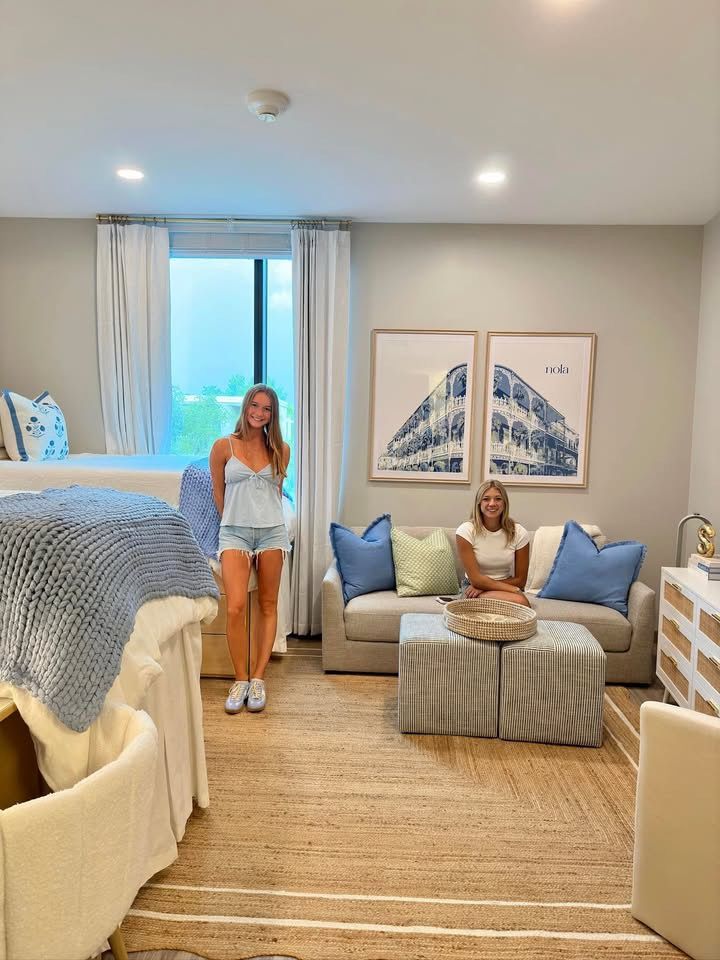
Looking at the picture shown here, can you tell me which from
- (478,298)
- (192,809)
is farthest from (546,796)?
(478,298)

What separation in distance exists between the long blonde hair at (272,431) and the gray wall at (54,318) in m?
1.50

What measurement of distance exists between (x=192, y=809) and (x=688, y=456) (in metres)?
3.42

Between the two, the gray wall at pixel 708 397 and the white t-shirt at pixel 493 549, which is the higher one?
the gray wall at pixel 708 397

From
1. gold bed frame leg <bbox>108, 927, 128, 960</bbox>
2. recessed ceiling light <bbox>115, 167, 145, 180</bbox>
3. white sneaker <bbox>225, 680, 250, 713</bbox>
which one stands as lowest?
white sneaker <bbox>225, 680, 250, 713</bbox>

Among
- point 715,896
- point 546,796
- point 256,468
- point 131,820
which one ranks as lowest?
point 546,796

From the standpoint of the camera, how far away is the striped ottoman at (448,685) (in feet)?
9.48

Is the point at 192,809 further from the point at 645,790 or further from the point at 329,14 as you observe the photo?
the point at 329,14

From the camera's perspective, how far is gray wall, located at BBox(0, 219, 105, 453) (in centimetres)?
426

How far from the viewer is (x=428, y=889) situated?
1.96 metres

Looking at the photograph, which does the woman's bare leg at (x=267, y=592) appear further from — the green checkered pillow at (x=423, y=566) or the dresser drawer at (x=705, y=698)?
the dresser drawer at (x=705, y=698)

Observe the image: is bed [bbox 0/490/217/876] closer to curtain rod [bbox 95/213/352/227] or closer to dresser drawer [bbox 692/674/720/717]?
dresser drawer [bbox 692/674/720/717]

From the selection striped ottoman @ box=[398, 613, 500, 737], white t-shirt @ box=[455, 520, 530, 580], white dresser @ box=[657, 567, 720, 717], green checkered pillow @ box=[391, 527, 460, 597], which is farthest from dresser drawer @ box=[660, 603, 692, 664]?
green checkered pillow @ box=[391, 527, 460, 597]

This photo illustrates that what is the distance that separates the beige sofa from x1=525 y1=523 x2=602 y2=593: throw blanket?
251mm

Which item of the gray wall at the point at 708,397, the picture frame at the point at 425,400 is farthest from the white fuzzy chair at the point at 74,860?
the gray wall at the point at 708,397
